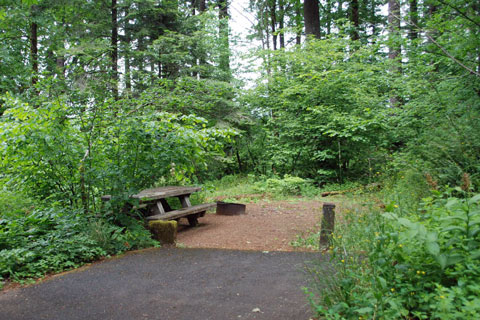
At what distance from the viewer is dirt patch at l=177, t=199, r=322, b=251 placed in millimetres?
5766

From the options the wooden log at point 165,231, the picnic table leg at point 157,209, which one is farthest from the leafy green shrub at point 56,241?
the picnic table leg at point 157,209

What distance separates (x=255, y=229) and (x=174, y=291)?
3.17 meters

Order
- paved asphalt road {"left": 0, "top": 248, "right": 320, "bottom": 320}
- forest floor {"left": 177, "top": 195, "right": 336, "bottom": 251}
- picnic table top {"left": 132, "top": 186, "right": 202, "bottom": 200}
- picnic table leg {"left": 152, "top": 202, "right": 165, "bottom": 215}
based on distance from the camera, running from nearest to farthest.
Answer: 1. paved asphalt road {"left": 0, "top": 248, "right": 320, "bottom": 320}
2. forest floor {"left": 177, "top": 195, "right": 336, "bottom": 251}
3. picnic table top {"left": 132, "top": 186, "right": 202, "bottom": 200}
4. picnic table leg {"left": 152, "top": 202, "right": 165, "bottom": 215}

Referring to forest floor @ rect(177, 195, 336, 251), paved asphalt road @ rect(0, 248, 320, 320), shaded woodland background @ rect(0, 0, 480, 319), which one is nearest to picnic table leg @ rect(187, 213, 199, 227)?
forest floor @ rect(177, 195, 336, 251)

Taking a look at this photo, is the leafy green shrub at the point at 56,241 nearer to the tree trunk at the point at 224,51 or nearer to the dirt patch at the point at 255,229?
the dirt patch at the point at 255,229

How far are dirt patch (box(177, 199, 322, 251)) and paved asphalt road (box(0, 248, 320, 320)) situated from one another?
A: 0.73 metres

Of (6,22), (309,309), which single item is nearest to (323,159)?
(309,309)

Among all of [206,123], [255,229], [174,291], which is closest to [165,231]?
[255,229]

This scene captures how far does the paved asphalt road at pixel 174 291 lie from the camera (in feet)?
10.4

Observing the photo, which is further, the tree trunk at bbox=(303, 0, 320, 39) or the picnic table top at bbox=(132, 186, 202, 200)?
the tree trunk at bbox=(303, 0, 320, 39)

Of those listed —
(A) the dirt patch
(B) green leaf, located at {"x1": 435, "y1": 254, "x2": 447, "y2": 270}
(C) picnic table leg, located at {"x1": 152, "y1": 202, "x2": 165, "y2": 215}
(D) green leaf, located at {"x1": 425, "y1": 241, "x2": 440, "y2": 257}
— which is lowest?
(A) the dirt patch

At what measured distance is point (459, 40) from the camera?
620 centimetres

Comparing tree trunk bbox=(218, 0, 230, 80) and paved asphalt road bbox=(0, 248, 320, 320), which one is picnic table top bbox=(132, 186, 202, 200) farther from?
tree trunk bbox=(218, 0, 230, 80)

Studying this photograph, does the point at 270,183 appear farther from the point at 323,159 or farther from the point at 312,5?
the point at 312,5
